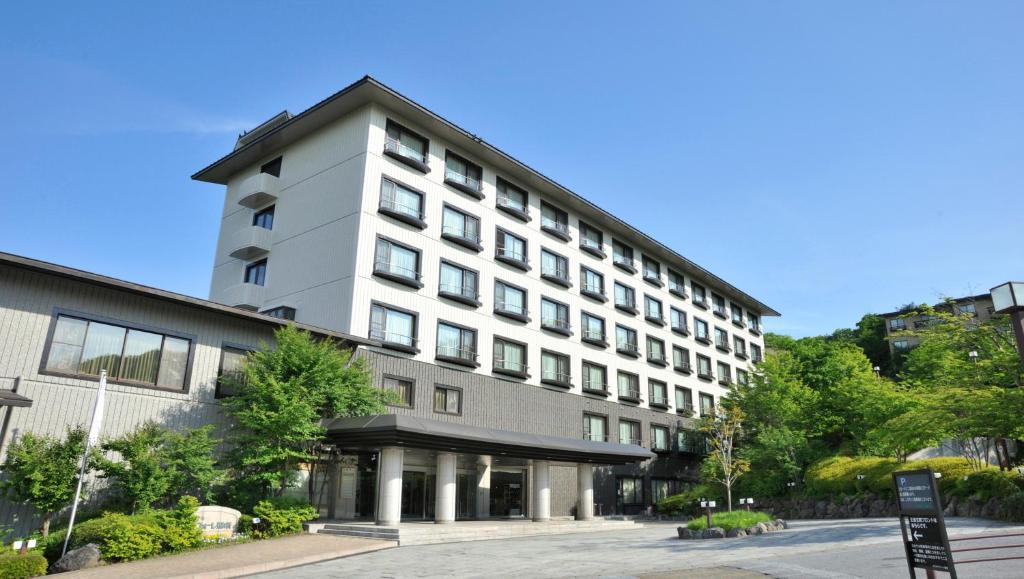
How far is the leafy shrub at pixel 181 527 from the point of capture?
17.0 meters

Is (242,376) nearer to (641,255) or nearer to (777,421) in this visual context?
(641,255)

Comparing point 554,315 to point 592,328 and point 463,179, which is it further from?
point 463,179

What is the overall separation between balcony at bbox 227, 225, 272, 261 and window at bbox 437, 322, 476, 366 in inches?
377

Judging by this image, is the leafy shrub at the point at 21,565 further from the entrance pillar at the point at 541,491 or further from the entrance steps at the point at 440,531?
the entrance pillar at the point at 541,491

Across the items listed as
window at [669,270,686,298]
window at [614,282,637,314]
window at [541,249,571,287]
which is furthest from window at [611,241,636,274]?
window at [541,249,571,287]

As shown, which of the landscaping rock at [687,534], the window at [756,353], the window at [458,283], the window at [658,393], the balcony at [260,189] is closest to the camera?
the landscaping rock at [687,534]

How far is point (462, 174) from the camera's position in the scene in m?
34.4

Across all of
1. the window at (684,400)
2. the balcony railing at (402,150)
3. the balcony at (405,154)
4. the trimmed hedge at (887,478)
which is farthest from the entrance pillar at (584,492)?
the window at (684,400)

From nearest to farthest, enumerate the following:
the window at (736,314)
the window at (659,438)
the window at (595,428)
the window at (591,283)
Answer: the window at (595,428) < the window at (591,283) < the window at (659,438) < the window at (736,314)

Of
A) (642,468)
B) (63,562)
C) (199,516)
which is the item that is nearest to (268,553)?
(199,516)

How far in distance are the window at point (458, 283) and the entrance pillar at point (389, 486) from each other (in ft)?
Result: 30.8

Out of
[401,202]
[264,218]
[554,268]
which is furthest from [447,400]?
[264,218]

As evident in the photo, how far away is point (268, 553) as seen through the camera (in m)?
17.0

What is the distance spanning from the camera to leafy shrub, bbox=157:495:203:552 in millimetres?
16969
